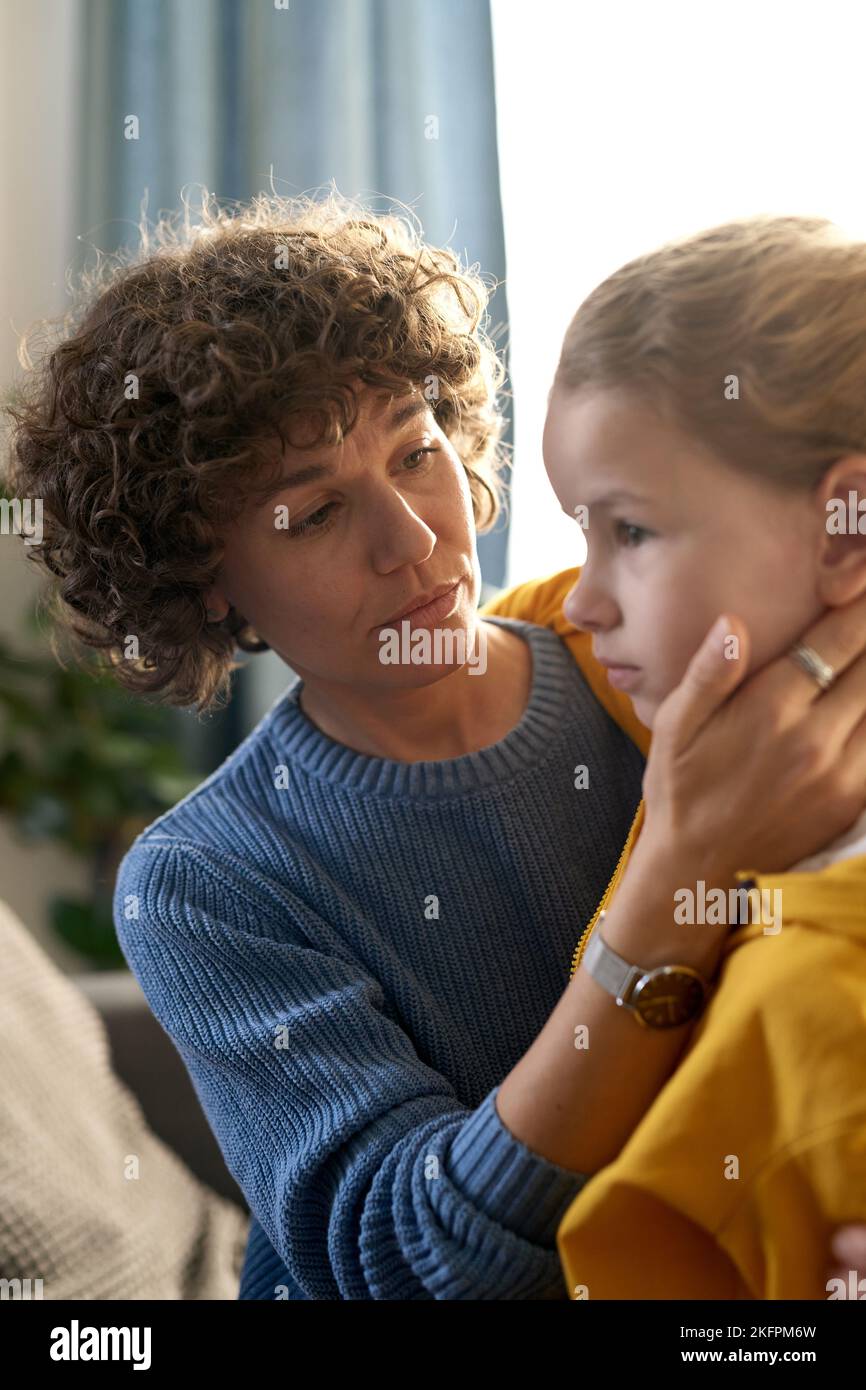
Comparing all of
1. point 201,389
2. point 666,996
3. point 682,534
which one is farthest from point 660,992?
point 201,389

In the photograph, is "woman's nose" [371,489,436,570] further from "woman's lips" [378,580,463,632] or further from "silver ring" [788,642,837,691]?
"silver ring" [788,642,837,691]

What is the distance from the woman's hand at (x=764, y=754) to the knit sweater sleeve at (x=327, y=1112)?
0.21 m

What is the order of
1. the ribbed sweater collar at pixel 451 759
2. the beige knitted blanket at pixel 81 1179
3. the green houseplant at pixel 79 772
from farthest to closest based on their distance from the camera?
the green houseplant at pixel 79 772
the beige knitted blanket at pixel 81 1179
the ribbed sweater collar at pixel 451 759

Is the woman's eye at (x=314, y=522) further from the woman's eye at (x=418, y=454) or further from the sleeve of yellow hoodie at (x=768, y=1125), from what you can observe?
the sleeve of yellow hoodie at (x=768, y=1125)

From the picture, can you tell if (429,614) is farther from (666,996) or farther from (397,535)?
(666,996)

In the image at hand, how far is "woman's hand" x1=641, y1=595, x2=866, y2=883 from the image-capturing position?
69 cm

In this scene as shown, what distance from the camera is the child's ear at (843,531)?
68 cm

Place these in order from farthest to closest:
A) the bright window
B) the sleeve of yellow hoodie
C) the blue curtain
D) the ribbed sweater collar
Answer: the blue curtain
the bright window
the ribbed sweater collar
the sleeve of yellow hoodie

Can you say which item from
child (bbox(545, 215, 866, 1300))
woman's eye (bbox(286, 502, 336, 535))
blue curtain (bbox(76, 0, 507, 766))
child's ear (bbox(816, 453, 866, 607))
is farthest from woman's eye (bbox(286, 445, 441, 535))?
blue curtain (bbox(76, 0, 507, 766))

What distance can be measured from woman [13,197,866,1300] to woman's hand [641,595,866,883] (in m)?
0.21

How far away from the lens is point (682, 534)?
0.69 metres

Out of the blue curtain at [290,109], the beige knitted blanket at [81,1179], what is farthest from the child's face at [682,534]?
the blue curtain at [290,109]

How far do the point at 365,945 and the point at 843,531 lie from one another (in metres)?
0.47
